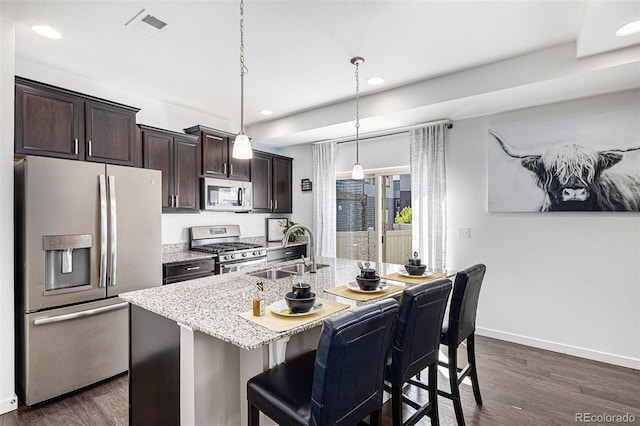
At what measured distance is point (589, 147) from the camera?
3113 mm

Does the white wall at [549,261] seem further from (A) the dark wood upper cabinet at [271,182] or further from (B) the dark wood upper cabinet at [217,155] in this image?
(B) the dark wood upper cabinet at [217,155]

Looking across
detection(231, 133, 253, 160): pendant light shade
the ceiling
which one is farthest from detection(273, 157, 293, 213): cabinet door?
detection(231, 133, 253, 160): pendant light shade

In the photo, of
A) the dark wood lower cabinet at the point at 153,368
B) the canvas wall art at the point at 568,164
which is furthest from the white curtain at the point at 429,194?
the dark wood lower cabinet at the point at 153,368

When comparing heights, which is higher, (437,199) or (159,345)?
(437,199)

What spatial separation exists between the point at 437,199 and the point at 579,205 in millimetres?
1353

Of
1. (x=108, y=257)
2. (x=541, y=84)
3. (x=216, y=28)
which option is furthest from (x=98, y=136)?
(x=541, y=84)

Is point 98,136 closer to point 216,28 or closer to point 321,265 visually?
point 216,28

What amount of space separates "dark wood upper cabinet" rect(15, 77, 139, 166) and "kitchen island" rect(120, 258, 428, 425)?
1638mm

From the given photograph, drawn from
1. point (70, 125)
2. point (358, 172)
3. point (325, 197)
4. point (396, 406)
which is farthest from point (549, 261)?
point (70, 125)

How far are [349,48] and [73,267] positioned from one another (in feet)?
9.10

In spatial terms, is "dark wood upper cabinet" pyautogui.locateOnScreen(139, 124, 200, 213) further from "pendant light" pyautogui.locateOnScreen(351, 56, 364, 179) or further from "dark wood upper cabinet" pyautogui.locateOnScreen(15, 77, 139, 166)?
"pendant light" pyautogui.locateOnScreen(351, 56, 364, 179)

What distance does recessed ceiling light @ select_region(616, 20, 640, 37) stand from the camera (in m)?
2.08

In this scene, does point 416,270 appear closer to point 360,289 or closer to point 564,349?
point 360,289

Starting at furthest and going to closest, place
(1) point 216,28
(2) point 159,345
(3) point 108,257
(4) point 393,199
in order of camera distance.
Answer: (4) point 393,199, (3) point 108,257, (1) point 216,28, (2) point 159,345
